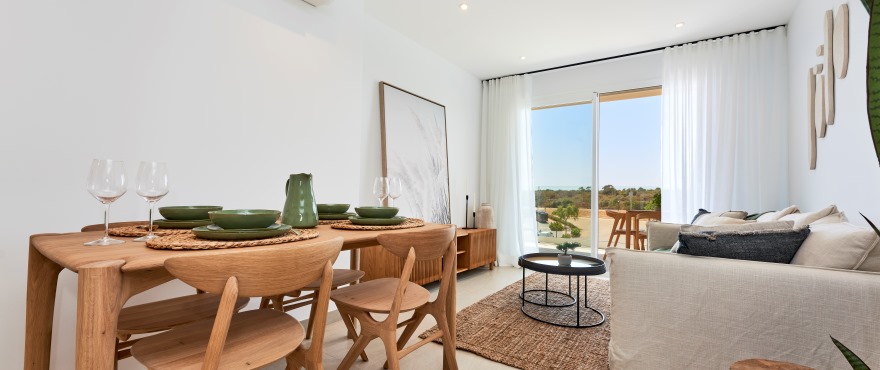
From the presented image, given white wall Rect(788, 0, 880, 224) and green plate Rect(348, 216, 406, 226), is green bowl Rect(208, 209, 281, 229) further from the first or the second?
white wall Rect(788, 0, 880, 224)

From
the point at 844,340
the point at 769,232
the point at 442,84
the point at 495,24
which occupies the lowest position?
the point at 844,340

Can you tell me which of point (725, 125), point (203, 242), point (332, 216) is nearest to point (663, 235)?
point (725, 125)

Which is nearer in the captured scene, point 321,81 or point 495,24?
point 321,81

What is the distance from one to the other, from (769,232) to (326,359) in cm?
227

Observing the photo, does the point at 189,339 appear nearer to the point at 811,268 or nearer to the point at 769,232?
the point at 811,268

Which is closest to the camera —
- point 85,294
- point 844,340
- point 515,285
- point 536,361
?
point 85,294

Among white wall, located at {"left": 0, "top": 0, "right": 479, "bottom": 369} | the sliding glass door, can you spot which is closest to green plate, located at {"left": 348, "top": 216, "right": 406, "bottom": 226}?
white wall, located at {"left": 0, "top": 0, "right": 479, "bottom": 369}

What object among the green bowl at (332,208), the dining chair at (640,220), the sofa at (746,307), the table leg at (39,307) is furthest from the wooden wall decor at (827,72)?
the table leg at (39,307)

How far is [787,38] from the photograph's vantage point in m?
3.42

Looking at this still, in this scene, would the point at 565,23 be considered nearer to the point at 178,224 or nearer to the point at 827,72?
the point at 827,72

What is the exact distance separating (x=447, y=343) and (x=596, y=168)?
3.56 meters

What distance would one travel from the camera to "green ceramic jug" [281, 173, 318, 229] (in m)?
1.43

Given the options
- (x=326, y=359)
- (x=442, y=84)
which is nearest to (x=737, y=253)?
(x=326, y=359)

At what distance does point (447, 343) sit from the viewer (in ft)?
5.49
